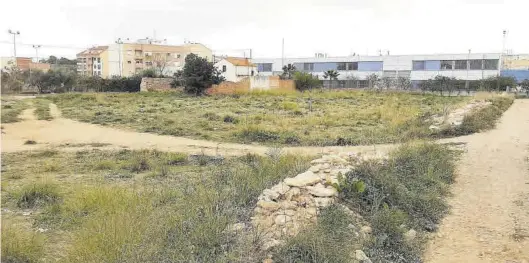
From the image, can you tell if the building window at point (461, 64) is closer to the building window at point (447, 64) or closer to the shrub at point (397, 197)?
the building window at point (447, 64)

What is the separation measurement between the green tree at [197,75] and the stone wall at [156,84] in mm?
4562

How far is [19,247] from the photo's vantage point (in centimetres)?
482

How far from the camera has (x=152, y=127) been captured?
18.5 meters

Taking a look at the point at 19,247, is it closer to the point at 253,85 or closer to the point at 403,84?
the point at 253,85

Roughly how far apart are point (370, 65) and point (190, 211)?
236 feet

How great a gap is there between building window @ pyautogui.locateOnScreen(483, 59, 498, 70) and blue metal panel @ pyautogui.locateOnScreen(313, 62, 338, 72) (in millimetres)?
22885

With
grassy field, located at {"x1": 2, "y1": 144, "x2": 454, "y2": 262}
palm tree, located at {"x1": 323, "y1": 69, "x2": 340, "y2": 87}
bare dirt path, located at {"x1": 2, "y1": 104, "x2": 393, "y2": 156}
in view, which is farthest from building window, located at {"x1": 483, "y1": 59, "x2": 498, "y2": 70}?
grassy field, located at {"x1": 2, "y1": 144, "x2": 454, "y2": 262}

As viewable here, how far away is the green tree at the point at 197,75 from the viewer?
129 ft

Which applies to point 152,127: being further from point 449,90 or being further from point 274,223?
point 449,90

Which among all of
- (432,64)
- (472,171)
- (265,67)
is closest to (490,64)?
(432,64)

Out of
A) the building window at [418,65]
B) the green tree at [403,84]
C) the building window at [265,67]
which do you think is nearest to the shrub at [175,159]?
the green tree at [403,84]

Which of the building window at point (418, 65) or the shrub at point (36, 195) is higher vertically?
the building window at point (418, 65)

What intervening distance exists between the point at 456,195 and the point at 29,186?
784cm

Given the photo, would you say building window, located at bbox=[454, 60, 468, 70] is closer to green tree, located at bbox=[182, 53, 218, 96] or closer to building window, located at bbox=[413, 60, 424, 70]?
building window, located at bbox=[413, 60, 424, 70]
